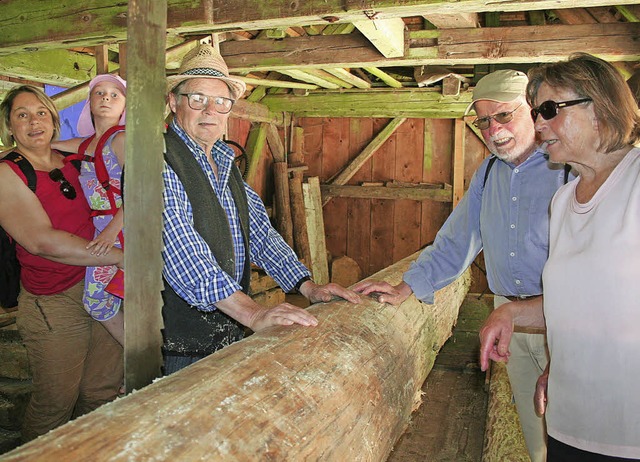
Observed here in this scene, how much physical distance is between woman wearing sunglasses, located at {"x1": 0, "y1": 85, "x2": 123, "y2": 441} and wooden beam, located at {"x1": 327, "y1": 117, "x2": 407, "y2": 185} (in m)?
6.25

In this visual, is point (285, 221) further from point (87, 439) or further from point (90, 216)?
point (87, 439)

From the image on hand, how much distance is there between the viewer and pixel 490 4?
3152 millimetres

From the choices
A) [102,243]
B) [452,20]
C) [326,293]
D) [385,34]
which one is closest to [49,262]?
[102,243]

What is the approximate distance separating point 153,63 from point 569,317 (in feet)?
5.08

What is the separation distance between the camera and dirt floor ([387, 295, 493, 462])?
4.48 meters

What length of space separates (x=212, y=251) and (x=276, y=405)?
0.87 meters

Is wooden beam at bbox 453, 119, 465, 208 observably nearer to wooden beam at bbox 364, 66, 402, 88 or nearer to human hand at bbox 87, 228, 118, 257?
wooden beam at bbox 364, 66, 402, 88

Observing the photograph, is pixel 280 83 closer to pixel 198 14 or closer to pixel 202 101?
pixel 198 14

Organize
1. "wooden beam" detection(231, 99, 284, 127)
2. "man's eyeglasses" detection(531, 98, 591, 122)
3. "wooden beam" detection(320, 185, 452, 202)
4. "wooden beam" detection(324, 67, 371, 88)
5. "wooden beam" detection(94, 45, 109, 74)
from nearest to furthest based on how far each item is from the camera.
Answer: "man's eyeglasses" detection(531, 98, 591, 122)
"wooden beam" detection(94, 45, 109, 74)
"wooden beam" detection(324, 67, 371, 88)
"wooden beam" detection(231, 99, 284, 127)
"wooden beam" detection(320, 185, 452, 202)

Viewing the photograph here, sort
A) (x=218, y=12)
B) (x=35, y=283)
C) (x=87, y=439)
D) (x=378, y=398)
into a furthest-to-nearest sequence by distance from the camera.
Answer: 1. (x=218, y=12)
2. (x=35, y=283)
3. (x=378, y=398)
4. (x=87, y=439)

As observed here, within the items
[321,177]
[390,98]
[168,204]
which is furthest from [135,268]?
[321,177]

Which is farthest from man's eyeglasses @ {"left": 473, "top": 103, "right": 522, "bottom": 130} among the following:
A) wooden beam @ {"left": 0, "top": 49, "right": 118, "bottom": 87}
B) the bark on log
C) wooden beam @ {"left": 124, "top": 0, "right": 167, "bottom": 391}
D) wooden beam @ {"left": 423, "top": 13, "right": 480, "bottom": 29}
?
wooden beam @ {"left": 0, "top": 49, "right": 118, "bottom": 87}

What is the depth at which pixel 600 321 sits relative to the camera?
1770mm

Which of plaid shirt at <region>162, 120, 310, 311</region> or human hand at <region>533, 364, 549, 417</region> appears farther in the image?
human hand at <region>533, 364, 549, 417</region>
